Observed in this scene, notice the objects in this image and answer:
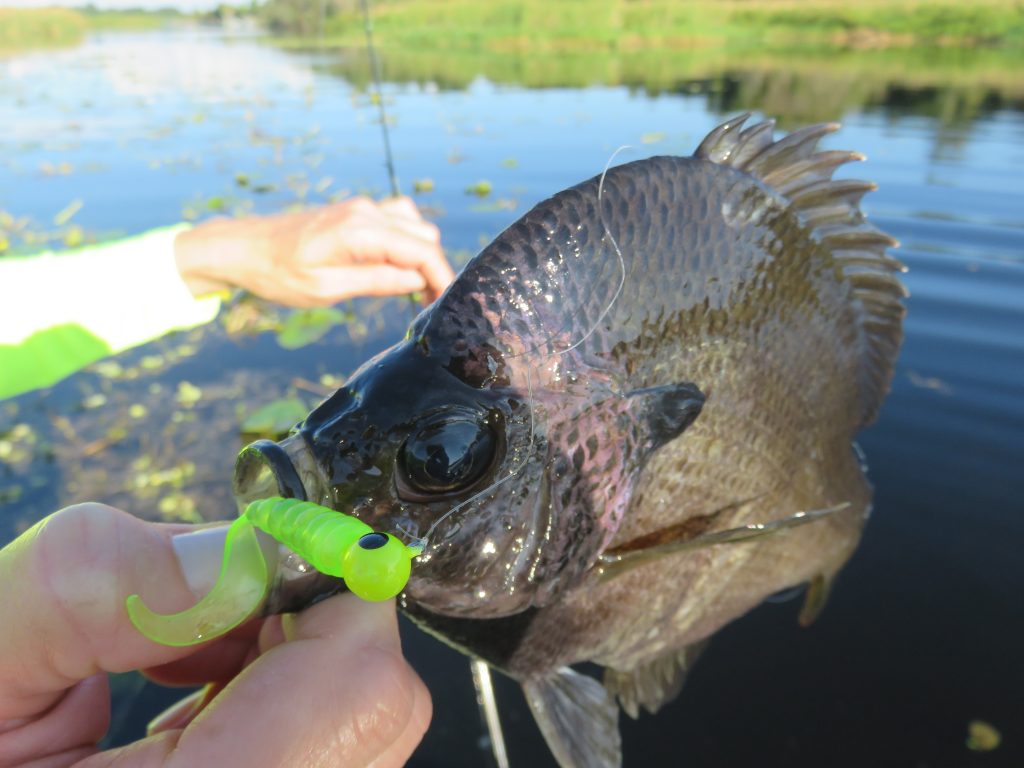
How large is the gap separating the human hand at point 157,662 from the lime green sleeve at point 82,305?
188 centimetres

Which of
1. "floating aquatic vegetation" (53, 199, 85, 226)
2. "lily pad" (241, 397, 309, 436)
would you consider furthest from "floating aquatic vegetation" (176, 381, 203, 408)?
"floating aquatic vegetation" (53, 199, 85, 226)

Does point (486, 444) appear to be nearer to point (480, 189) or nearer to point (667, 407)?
point (667, 407)

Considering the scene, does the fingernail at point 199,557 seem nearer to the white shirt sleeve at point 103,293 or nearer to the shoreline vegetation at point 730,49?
the white shirt sleeve at point 103,293

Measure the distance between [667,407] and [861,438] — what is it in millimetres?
2836

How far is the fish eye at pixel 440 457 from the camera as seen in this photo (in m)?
1.15

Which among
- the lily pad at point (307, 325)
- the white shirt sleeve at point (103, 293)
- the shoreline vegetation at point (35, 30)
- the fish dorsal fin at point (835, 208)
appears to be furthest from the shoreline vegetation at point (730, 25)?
the fish dorsal fin at point (835, 208)

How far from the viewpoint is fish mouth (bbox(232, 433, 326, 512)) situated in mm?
1094

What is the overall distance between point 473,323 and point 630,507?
55 cm

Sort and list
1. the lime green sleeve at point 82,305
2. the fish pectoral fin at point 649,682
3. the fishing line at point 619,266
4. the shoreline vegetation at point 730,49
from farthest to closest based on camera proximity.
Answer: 1. the shoreline vegetation at point 730,49
2. the lime green sleeve at point 82,305
3. the fish pectoral fin at point 649,682
4. the fishing line at point 619,266

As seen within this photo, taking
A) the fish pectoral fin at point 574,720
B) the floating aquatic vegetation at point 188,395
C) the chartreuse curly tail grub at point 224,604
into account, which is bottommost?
the floating aquatic vegetation at point 188,395

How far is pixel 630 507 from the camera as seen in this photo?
145cm

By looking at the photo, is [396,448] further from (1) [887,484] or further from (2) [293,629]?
(1) [887,484]

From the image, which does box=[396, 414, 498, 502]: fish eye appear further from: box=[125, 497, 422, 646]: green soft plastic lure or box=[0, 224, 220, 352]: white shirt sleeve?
box=[0, 224, 220, 352]: white shirt sleeve

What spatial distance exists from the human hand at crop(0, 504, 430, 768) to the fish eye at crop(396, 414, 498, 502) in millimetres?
212
